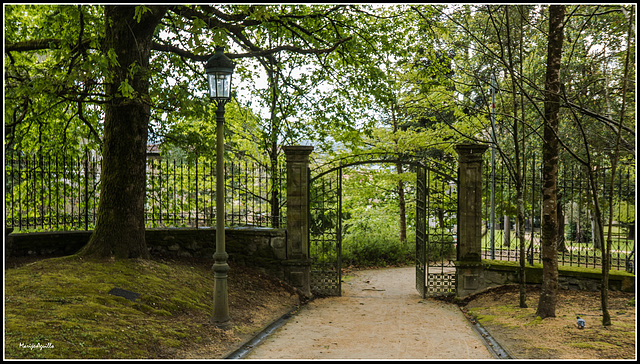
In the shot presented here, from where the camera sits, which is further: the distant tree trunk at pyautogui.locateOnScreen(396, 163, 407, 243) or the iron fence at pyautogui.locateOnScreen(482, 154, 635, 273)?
the distant tree trunk at pyautogui.locateOnScreen(396, 163, 407, 243)

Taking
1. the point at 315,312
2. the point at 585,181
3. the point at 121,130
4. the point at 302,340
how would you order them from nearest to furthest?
the point at 302,340 < the point at 121,130 < the point at 315,312 < the point at 585,181

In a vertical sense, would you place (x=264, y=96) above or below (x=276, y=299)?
above

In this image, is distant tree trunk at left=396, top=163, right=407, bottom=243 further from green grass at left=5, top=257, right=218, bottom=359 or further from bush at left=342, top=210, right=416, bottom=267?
green grass at left=5, top=257, right=218, bottom=359

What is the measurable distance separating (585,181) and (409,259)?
7.74 m

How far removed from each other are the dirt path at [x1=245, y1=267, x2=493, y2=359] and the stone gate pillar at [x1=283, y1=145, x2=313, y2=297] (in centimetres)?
72

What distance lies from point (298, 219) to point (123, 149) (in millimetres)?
3850

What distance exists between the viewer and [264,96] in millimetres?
11281

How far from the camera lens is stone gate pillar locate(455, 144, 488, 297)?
9.76m

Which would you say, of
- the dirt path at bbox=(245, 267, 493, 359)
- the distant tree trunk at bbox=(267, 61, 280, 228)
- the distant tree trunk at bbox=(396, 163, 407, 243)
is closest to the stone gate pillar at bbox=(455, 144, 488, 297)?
the dirt path at bbox=(245, 267, 493, 359)

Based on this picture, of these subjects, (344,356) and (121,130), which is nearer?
(344,356)

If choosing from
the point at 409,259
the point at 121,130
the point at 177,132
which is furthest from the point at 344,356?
the point at 409,259

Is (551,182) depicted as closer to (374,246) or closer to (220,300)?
(220,300)

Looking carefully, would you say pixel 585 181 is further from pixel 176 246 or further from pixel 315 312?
pixel 176 246

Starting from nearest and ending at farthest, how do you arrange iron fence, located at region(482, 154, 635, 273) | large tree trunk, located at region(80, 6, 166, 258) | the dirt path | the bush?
the dirt path → large tree trunk, located at region(80, 6, 166, 258) → iron fence, located at region(482, 154, 635, 273) → the bush
